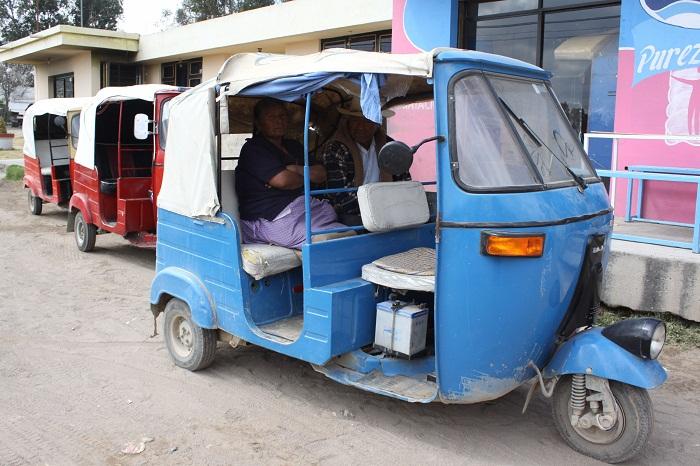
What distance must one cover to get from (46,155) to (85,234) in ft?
13.1

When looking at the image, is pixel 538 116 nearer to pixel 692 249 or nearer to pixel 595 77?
pixel 692 249

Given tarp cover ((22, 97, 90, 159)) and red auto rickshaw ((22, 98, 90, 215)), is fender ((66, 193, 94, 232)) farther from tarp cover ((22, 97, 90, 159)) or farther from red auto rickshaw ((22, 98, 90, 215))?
tarp cover ((22, 97, 90, 159))

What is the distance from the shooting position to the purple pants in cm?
450

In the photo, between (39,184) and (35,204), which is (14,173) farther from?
(39,184)

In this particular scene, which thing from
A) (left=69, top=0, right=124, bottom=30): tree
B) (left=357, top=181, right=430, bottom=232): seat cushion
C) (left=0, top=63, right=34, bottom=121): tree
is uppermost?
(left=69, top=0, right=124, bottom=30): tree

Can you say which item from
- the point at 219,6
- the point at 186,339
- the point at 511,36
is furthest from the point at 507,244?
the point at 219,6

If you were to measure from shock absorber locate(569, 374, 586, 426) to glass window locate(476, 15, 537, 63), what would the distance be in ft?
20.9

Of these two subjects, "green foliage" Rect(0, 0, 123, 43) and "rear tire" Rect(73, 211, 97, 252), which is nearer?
"rear tire" Rect(73, 211, 97, 252)

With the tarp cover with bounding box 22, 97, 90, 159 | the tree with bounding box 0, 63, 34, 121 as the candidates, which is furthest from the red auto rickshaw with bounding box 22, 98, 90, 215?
the tree with bounding box 0, 63, 34, 121

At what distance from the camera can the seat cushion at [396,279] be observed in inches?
144

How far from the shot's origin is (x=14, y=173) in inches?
729

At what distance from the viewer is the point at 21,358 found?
5141 mm

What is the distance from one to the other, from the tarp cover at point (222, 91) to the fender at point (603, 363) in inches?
63.8

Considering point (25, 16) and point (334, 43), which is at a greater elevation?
point (25, 16)
